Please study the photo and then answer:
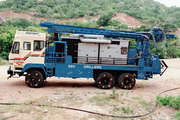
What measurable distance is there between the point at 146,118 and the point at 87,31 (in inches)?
246

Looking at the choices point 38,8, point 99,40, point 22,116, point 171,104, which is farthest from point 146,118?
point 38,8

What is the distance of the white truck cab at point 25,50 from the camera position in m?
9.72

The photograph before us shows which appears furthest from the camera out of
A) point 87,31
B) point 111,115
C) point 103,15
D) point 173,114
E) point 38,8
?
point 38,8

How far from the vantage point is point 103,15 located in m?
49.5

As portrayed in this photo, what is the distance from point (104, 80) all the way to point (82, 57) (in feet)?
6.97

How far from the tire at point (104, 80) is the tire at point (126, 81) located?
605mm

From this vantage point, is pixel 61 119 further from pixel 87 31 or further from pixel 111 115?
pixel 87 31

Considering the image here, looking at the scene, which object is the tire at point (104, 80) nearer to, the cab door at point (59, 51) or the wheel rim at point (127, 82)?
the wheel rim at point (127, 82)

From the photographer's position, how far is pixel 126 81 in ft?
34.8

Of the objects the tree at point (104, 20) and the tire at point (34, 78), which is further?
the tree at point (104, 20)

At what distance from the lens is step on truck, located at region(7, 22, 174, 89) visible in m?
9.80

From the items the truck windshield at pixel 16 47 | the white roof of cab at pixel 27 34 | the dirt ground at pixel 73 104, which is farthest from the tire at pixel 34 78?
the white roof of cab at pixel 27 34

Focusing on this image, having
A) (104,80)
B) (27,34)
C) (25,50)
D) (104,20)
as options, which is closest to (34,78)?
(25,50)

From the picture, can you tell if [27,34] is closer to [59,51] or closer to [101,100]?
[59,51]
